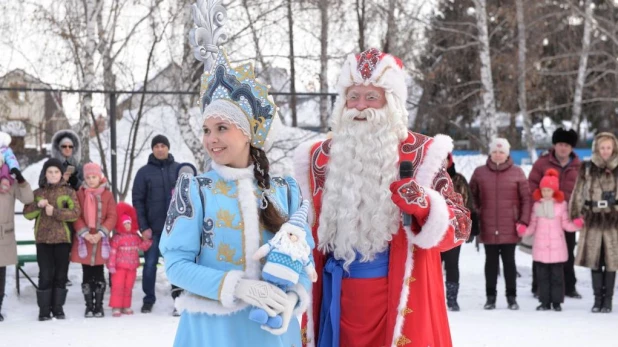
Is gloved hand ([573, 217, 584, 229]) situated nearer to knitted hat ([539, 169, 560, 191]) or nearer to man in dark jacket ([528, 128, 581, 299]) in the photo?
knitted hat ([539, 169, 560, 191])

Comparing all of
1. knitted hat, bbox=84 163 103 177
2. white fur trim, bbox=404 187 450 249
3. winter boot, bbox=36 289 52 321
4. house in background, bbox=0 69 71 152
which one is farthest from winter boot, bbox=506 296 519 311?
house in background, bbox=0 69 71 152

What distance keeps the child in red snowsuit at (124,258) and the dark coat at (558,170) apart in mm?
4173

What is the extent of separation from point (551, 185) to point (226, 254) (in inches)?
242

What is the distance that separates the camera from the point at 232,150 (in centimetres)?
304

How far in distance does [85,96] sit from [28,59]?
8.81 ft

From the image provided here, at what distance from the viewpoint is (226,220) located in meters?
3.01

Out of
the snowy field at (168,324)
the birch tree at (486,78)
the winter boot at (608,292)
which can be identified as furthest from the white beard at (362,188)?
the birch tree at (486,78)

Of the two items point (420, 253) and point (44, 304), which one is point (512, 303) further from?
point (420, 253)

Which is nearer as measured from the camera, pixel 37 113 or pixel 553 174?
pixel 553 174

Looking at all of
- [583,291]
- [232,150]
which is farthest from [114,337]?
[583,291]

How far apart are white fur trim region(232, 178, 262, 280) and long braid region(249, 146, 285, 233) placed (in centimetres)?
3

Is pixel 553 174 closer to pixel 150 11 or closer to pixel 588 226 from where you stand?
pixel 588 226

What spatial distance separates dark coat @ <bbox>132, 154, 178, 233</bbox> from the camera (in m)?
8.15

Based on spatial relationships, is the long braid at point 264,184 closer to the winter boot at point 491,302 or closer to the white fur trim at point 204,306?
the white fur trim at point 204,306
